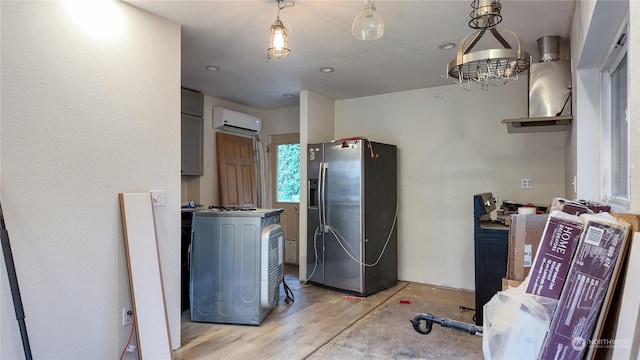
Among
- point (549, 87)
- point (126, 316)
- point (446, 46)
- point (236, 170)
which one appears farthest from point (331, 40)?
point (236, 170)

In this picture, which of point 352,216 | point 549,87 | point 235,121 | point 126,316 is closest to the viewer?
point 126,316

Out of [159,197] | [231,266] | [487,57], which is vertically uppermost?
[487,57]

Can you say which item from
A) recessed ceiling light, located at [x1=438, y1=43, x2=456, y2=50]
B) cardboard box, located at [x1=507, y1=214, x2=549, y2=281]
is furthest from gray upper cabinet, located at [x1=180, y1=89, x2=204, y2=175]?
cardboard box, located at [x1=507, y1=214, x2=549, y2=281]

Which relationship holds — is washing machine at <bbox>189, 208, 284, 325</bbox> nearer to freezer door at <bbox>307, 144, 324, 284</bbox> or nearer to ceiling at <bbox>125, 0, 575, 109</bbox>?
freezer door at <bbox>307, 144, 324, 284</bbox>

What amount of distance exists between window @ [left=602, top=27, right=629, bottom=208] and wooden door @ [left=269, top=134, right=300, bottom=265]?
154 inches

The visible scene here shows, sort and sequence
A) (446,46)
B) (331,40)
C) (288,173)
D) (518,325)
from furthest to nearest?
(288,173), (446,46), (331,40), (518,325)

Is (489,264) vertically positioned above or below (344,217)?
below

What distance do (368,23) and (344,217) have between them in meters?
2.59

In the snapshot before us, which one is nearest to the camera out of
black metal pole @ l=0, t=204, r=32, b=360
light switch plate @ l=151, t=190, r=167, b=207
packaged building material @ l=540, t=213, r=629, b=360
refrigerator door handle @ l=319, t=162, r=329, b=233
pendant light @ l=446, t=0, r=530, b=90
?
packaged building material @ l=540, t=213, r=629, b=360

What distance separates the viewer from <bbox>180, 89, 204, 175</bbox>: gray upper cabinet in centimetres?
438

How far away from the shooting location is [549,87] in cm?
283

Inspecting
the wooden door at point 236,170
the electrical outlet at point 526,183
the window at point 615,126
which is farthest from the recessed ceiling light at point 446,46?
the wooden door at point 236,170

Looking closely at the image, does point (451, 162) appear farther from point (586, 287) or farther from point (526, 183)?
point (586, 287)

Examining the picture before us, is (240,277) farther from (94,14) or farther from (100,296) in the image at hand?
(94,14)
